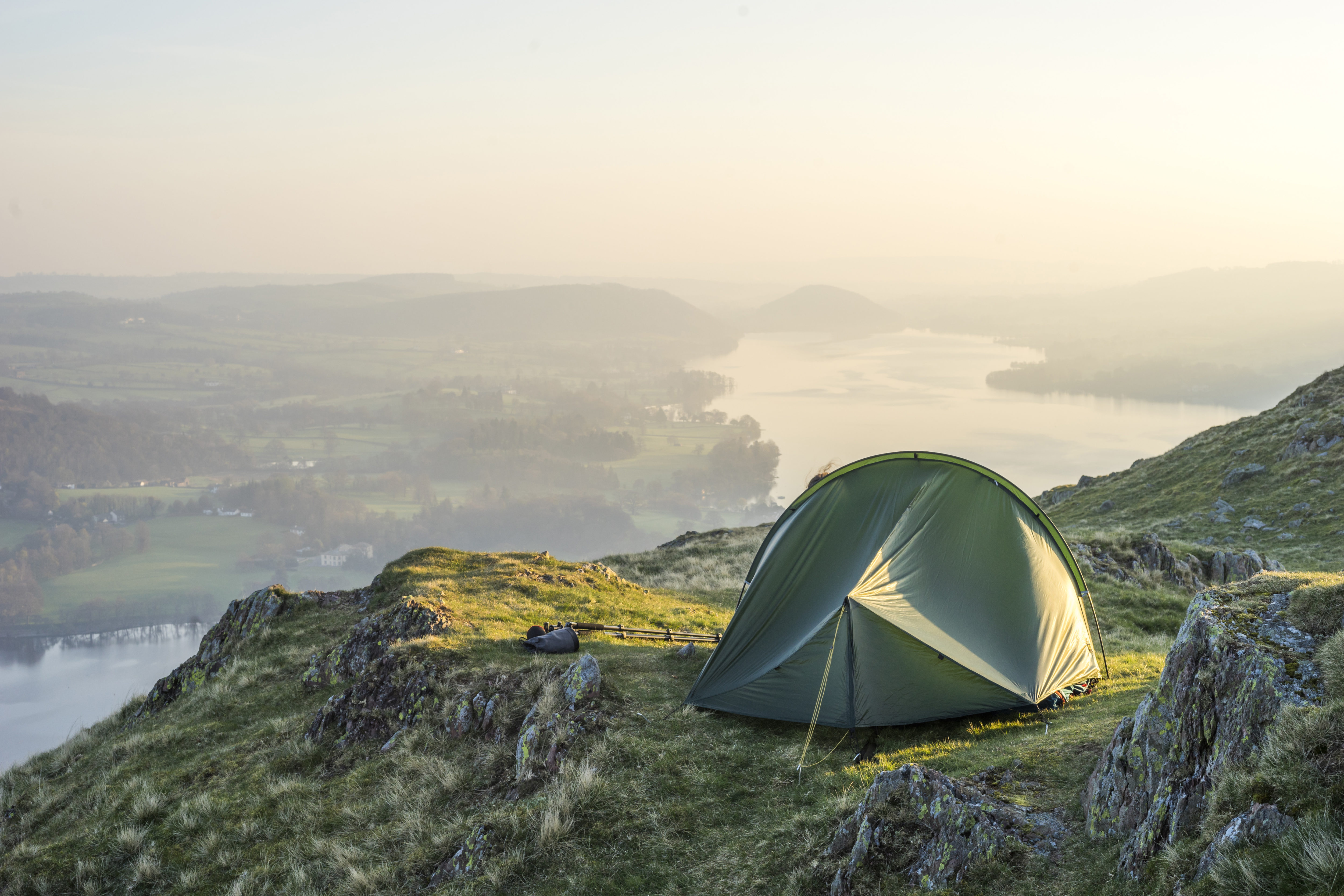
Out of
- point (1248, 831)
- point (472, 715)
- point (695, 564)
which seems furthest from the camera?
point (695, 564)

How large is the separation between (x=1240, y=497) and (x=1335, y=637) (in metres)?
27.3

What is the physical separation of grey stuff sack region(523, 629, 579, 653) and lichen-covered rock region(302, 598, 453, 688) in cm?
196

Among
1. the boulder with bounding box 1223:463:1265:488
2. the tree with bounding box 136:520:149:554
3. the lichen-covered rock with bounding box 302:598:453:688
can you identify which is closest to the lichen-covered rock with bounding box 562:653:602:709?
the lichen-covered rock with bounding box 302:598:453:688

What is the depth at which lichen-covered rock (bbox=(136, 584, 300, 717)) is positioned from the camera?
16.9 metres

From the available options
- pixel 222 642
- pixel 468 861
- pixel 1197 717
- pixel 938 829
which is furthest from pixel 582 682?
pixel 222 642

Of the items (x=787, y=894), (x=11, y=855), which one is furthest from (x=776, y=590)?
(x=11, y=855)

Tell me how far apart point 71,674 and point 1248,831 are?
196 m

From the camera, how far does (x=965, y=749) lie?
360 inches

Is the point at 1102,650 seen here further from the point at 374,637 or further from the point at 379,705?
the point at 374,637

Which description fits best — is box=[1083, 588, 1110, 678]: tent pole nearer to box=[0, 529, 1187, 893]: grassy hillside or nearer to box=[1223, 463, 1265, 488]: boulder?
box=[0, 529, 1187, 893]: grassy hillside

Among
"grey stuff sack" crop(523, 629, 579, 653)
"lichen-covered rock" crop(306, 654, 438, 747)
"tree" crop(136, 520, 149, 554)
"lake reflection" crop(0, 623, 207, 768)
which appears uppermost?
"grey stuff sack" crop(523, 629, 579, 653)

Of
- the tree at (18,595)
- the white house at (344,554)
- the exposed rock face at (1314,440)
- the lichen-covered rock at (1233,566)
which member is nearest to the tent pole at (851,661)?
the lichen-covered rock at (1233,566)

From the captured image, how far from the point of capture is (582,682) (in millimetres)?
10914

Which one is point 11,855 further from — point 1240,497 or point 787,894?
point 1240,497
